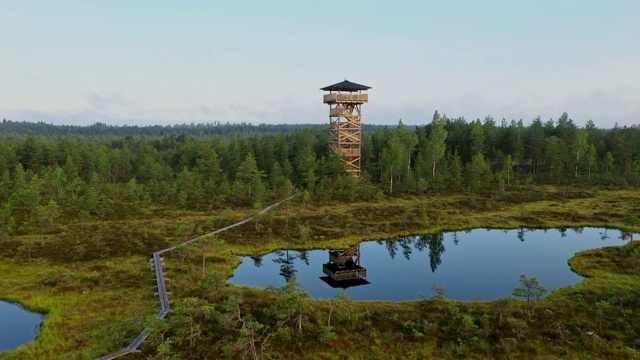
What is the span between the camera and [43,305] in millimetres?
30344

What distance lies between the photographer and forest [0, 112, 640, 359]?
24609 millimetres

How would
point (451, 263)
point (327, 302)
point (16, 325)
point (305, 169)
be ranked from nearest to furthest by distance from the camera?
point (16, 325) → point (327, 302) → point (451, 263) → point (305, 169)

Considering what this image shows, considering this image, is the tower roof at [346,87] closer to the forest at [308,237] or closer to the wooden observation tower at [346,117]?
the wooden observation tower at [346,117]

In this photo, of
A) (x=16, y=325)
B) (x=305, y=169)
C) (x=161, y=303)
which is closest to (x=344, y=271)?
(x=161, y=303)

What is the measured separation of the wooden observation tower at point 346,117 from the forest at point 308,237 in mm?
5601

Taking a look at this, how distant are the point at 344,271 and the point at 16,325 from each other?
2497cm

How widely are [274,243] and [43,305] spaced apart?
75.5ft

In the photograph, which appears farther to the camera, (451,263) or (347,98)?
(347,98)

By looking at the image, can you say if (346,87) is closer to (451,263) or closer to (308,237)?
(308,237)

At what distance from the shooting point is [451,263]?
4366 centimetres

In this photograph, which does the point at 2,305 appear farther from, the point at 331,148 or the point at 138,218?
the point at 331,148

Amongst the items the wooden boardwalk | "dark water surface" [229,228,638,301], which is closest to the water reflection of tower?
"dark water surface" [229,228,638,301]

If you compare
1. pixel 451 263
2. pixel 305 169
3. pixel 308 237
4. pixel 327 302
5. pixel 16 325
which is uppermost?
pixel 305 169

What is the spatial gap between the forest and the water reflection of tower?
489 centimetres
